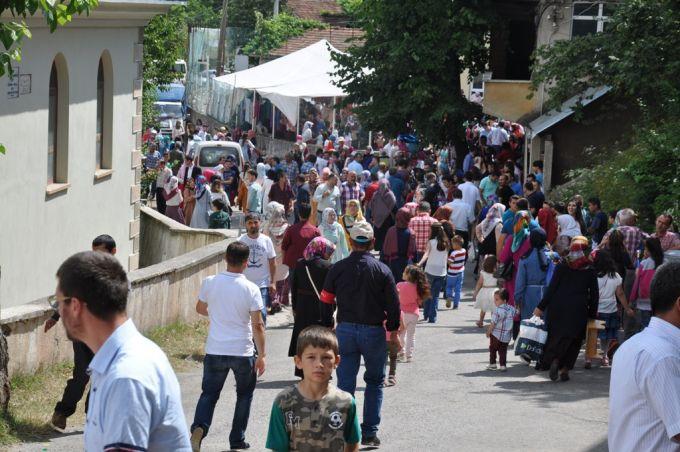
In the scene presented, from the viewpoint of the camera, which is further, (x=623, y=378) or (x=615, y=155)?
(x=615, y=155)

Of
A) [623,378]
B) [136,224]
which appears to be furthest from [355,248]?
[136,224]

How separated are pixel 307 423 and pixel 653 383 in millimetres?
1814

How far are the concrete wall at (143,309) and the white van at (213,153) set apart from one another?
15704 mm

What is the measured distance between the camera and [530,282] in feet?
48.8

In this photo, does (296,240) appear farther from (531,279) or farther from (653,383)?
(653,383)

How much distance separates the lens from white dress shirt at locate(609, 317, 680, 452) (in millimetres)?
4914

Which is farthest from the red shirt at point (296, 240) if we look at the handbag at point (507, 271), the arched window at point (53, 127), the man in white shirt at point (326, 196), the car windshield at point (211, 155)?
the car windshield at point (211, 155)

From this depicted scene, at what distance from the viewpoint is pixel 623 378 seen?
5.03 metres

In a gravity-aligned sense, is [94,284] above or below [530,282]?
above

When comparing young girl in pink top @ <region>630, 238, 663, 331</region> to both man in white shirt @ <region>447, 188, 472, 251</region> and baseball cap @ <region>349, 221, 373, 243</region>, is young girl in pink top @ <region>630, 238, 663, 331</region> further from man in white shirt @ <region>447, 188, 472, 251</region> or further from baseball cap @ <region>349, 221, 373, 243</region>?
man in white shirt @ <region>447, 188, 472, 251</region>

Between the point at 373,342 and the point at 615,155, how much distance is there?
1630 centimetres

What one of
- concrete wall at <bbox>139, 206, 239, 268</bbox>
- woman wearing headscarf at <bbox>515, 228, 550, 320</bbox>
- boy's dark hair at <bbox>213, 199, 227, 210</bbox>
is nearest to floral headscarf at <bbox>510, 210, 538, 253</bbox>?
woman wearing headscarf at <bbox>515, 228, 550, 320</bbox>

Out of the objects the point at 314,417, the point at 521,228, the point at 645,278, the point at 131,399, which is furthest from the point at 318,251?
the point at 131,399

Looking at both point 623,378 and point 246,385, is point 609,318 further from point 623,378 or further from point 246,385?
point 623,378
